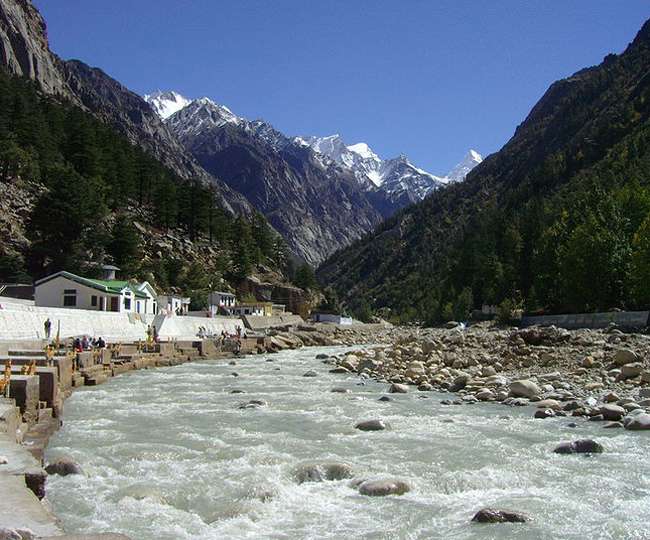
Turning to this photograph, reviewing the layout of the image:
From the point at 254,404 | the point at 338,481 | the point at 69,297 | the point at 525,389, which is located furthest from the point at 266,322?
the point at 338,481

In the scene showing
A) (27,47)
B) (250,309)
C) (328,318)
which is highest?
(27,47)

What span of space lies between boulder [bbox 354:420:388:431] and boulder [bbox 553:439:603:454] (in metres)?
4.44

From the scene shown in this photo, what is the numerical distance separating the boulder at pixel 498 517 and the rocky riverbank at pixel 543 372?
8415mm

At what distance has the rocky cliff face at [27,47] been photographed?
15850 centimetres

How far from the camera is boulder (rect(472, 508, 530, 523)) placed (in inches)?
363

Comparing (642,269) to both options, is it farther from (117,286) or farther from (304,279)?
(304,279)

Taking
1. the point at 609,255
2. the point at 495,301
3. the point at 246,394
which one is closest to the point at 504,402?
the point at 246,394

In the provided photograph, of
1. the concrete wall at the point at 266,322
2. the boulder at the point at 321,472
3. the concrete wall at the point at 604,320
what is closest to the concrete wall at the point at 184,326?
the concrete wall at the point at 266,322

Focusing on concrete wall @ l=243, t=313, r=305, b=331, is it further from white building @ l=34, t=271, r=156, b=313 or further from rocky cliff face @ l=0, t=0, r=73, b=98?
rocky cliff face @ l=0, t=0, r=73, b=98

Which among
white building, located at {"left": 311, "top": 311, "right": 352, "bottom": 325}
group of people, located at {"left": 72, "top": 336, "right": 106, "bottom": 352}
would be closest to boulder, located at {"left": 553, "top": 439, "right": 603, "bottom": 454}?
group of people, located at {"left": 72, "top": 336, "right": 106, "bottom": 352}

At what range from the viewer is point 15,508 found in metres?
6.30

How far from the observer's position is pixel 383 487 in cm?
1053

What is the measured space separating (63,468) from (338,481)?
16.8 ft

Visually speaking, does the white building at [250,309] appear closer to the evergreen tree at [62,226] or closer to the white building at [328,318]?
the white building at [328,318]
